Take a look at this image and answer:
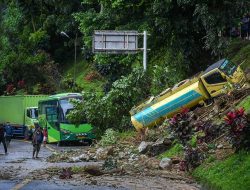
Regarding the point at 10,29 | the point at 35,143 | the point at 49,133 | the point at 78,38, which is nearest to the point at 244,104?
the point at 35,143

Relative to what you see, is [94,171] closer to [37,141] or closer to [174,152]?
[174,152]

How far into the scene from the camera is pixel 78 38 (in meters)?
63.8

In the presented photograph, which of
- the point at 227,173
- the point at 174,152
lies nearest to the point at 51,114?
the point at 174,152

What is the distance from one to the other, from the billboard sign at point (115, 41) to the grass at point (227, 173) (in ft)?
54.8

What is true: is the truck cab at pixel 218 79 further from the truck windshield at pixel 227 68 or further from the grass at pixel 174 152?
the grass at pixel 174 152

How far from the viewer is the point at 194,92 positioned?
26125mm

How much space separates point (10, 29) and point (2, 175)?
4870 cm

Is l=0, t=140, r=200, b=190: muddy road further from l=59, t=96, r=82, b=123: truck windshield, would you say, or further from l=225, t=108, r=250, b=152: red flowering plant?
l=59, t=96, r=82, b=123: truck windshield

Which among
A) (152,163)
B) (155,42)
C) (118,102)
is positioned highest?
(155,42)

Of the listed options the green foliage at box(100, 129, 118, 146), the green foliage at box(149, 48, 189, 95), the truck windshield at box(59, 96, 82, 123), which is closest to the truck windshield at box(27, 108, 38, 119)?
the truck windshield at box(59, 96, 82, 123)

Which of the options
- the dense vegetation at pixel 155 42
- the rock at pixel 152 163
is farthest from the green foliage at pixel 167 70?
the rock at pixel 152 163

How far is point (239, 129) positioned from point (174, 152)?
15.6 feet

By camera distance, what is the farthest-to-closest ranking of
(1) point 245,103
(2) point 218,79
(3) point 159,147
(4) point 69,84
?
(4) point 69,84 < (2) point 218,79 < (3) point 159,147 < (1) point 245,103

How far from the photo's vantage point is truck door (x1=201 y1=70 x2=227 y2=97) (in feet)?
86.3
